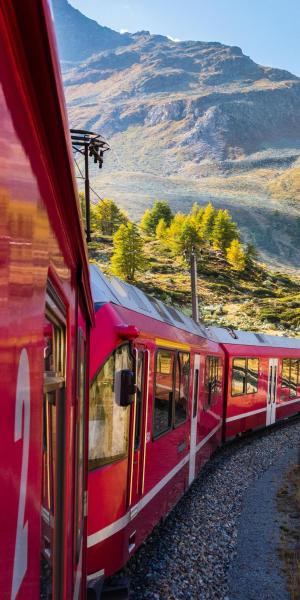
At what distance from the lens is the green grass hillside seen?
262 feet

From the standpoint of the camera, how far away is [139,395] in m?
6.47

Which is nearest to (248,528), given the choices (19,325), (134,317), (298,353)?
(134,317)

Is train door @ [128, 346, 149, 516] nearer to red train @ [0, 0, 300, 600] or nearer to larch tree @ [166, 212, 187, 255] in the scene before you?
red train @ [0, 0, 300, 600]

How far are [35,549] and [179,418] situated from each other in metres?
7.33

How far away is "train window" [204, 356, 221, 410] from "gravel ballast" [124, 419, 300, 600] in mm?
1572

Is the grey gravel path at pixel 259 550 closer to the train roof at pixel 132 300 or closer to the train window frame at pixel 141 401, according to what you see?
the train window frame at pixel 141 401

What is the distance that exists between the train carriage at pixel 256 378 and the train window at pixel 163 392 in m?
6.37

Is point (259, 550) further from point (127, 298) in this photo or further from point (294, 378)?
point (294, 378)

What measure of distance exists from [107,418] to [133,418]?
65 centimetres

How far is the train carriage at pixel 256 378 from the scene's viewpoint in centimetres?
1578

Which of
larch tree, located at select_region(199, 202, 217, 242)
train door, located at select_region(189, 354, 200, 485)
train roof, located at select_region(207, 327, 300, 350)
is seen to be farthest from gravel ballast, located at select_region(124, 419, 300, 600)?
larch tree, located at select_region(199, 202, 217, 242)

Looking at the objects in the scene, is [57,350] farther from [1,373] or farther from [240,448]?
[240,448]

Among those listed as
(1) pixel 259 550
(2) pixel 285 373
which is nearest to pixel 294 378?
(2) pixel 285 373

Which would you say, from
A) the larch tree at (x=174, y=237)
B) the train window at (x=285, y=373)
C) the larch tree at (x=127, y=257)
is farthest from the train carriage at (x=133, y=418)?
the larch tree at (x=174, y=237)
